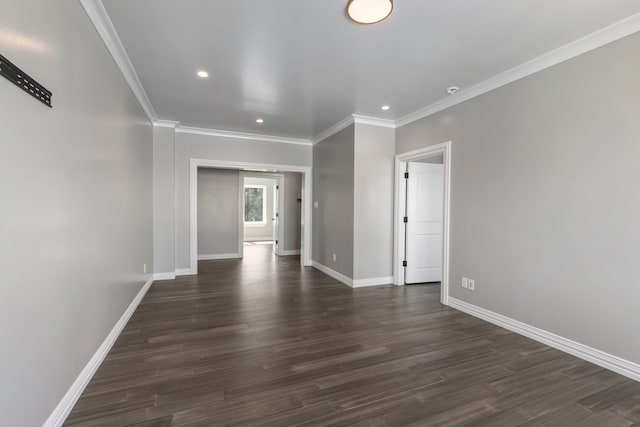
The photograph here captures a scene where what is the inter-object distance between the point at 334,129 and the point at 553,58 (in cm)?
309

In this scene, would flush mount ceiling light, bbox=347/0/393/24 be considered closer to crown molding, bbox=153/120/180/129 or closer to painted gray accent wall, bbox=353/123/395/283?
painted gray accent wall, bbox=353/123/395/283

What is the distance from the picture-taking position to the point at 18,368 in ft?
4.16

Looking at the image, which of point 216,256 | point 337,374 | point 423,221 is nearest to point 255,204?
point 216,256

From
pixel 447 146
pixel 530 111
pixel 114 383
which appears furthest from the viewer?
pixel 447 146

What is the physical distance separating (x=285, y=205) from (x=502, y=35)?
20.0ft

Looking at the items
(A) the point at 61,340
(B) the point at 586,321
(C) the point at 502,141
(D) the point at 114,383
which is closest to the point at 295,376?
(D) the point at 114,383

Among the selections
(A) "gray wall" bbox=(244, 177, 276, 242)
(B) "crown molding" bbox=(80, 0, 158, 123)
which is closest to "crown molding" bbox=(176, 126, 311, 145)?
(B) "crown molding" bbox=(80, 0, 158, 123)

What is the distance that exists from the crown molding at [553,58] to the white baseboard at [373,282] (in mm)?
2694

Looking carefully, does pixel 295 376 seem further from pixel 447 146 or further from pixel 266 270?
pixel 266 270

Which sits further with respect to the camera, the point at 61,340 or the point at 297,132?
the point at 297,132

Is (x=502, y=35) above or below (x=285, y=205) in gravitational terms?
above

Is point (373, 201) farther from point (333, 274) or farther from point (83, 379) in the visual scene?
point (83, 379)

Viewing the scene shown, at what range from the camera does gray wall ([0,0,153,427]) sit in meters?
1.23

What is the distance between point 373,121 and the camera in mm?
4566
